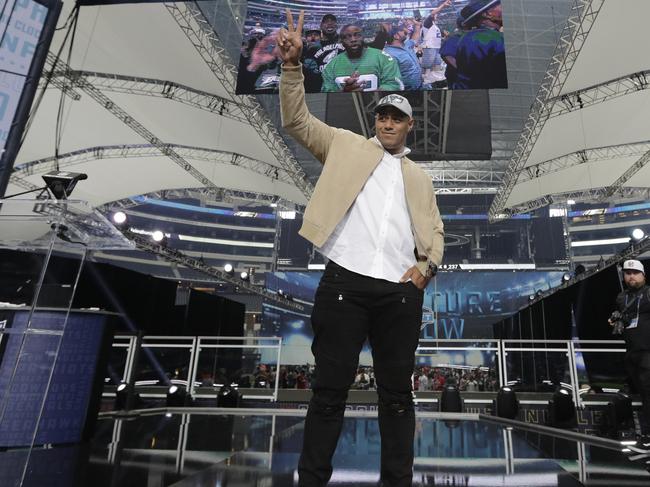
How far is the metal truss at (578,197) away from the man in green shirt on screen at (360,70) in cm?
1064

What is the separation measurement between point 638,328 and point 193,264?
14605 mm

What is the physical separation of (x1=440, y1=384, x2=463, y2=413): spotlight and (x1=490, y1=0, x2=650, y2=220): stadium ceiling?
5.65m

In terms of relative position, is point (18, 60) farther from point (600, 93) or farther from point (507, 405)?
point (600, 93)

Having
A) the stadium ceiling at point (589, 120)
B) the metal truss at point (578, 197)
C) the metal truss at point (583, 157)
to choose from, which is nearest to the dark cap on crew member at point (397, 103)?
the stadium ceiling at point (589, 120)

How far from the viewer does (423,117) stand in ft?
24.7

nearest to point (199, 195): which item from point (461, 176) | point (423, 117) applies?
point (461, 176)

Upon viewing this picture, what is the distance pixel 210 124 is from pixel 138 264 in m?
19.9

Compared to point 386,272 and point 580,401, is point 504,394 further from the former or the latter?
point 386,272

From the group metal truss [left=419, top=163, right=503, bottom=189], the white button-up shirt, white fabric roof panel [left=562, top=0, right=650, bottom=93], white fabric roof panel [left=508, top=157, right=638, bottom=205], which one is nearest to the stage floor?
the white button-up shirt

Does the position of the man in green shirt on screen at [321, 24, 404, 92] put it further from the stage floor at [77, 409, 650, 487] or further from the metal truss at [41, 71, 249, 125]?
the metal truss at [41, 71, 249, 125]

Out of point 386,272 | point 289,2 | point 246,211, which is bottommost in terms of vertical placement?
point 386,272

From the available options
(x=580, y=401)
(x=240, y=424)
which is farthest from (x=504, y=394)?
(x=240, y=424)

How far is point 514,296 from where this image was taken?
13.9 m

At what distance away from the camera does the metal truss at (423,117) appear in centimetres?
738
